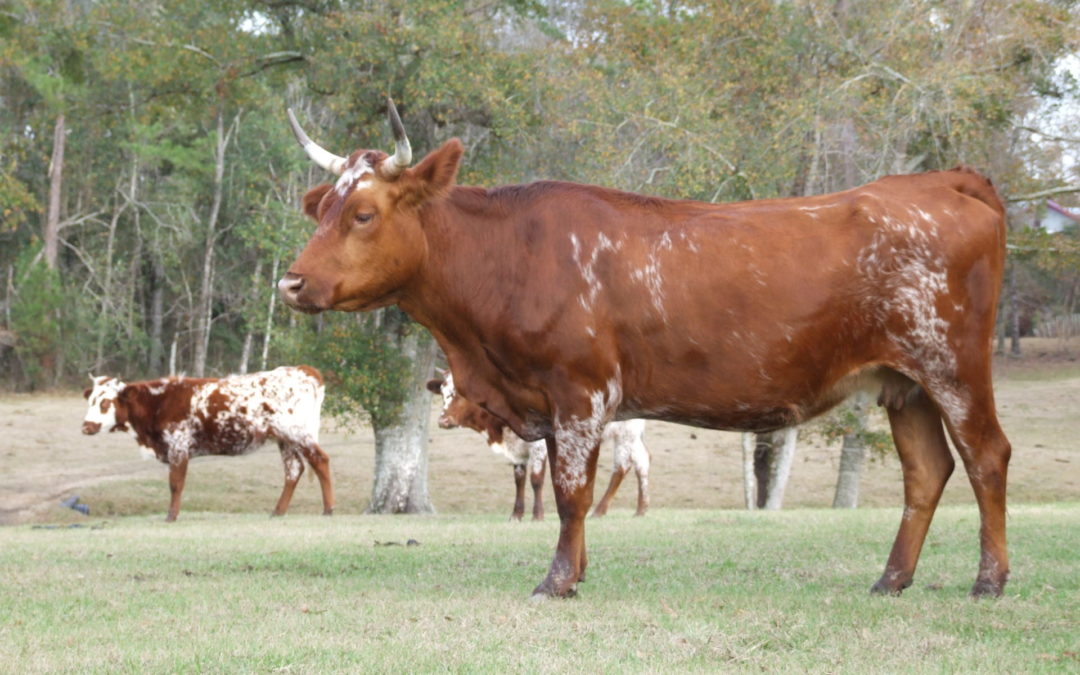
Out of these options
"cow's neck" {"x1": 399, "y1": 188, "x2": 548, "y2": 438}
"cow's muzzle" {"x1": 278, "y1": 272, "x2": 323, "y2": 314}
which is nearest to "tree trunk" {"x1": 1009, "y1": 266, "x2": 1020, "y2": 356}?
"cow's neck" {"x1": 399, "y1": 188, "x2": 548, "y2": 438}

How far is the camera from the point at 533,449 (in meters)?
16.2

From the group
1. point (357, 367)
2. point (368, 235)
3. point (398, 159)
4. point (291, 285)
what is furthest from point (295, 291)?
point (357, 367)

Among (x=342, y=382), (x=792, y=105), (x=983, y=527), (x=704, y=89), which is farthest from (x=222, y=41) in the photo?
(x=983, y=527)

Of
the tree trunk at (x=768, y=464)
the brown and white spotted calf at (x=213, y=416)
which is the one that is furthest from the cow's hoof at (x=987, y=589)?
the tree trunk at (x=768, y=464)

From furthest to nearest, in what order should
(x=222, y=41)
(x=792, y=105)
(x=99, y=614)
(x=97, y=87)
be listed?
(x=97, y=87)
(x=222, y=41)
(x=792, y=105)
(x=99, y=614)

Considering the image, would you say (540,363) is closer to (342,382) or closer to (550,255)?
(550,255)

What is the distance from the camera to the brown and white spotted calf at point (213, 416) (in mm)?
18234

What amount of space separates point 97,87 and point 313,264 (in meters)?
24.4

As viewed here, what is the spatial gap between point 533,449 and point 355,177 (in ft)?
29.5

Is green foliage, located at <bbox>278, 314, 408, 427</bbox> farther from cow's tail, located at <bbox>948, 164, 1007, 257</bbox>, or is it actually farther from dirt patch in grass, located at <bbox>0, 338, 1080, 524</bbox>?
cow's tail, located at <bbox>948, 164, 1007, 257</bbox>

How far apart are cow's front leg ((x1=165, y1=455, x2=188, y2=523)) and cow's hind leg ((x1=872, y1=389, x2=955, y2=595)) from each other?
462 inches

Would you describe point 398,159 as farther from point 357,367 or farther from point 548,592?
point 357,367

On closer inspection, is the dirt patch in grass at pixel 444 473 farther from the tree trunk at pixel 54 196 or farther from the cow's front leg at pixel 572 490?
Result: the cow's front leg at pixel 572 490

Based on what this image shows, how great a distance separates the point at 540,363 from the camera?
7.29m
